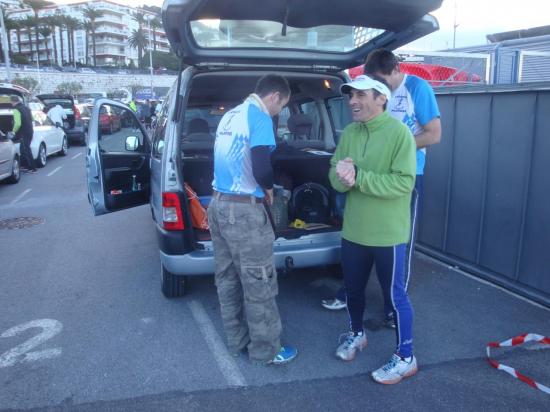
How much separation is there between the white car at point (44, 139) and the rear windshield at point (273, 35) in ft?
34.5

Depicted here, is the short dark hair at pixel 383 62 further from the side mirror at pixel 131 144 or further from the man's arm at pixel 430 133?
the side mirror at pixel 131 144

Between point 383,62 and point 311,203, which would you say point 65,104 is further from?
point 383,62

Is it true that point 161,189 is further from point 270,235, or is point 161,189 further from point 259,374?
point 259,374

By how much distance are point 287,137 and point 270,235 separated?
2.64 metres

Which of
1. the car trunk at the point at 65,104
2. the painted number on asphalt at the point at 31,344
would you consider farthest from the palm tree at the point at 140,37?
the painted number on asphalt at the point at 31,344

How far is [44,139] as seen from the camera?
1370cm

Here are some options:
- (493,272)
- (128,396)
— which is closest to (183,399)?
(128,396)

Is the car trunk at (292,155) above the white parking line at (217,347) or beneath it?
above

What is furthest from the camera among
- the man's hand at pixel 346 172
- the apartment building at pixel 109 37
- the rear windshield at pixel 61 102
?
the apartment building at pixel 109 37

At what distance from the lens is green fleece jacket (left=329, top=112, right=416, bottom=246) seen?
9.16 feet

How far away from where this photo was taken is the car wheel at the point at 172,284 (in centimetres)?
433

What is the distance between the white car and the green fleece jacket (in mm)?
11780

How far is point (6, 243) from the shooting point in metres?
6.36

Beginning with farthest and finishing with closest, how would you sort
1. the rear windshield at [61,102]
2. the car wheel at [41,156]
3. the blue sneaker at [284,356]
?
the rear windshield at [61,102] → the car wheel at [41,156] → the blue sneaker at [284,356]
